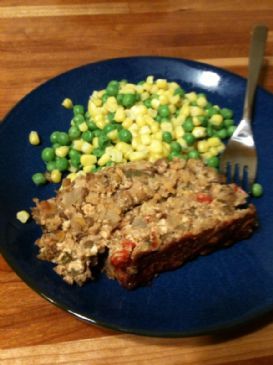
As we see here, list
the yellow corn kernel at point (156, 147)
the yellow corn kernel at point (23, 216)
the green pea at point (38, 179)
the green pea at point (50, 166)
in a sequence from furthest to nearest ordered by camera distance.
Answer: the yellow corn kernel at point (156, 147)
the green pea at point (50, 166)
the green pea at point (38, 179)
the yellow corn kernel at point (23, 216)

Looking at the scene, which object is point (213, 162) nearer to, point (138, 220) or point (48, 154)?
point (138, 220)

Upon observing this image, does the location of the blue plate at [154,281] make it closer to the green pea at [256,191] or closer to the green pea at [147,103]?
the green pea at [256,191]

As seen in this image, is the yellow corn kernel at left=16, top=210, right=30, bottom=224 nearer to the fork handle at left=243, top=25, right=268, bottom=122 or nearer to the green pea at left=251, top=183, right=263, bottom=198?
the green pea at left=251, top=183, right=263, bottom=198

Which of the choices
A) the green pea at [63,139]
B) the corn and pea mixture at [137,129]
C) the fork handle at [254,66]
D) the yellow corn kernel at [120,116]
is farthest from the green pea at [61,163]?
the fork handle at [254,66]

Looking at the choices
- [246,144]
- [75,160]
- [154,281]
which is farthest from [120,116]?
[154,281]

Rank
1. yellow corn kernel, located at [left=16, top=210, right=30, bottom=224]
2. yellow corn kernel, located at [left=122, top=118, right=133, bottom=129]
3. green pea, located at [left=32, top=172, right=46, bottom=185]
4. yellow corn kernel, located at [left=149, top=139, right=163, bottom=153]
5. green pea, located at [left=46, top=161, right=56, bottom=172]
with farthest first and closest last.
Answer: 1. yellow corn kernel, located at [left=122, top=118, right=133, bottom=129]
2. yellow corn kernel, located at [left=149, top=139, right=163, bottom=153]
3. green pea, located at [left=46, top=161, right=56, bottom=172]
4. green pea, located at [left=32, top=172, right=46, bottom=185]
5. yellow corn kernel, located at [left=16, top=210, right=30, bottom=224]

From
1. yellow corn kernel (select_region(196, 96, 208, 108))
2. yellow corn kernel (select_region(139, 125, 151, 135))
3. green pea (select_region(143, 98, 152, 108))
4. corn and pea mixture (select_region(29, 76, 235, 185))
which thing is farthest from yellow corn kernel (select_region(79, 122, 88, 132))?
yellow corn kernel (select_region(196, 96, 208, 108))
